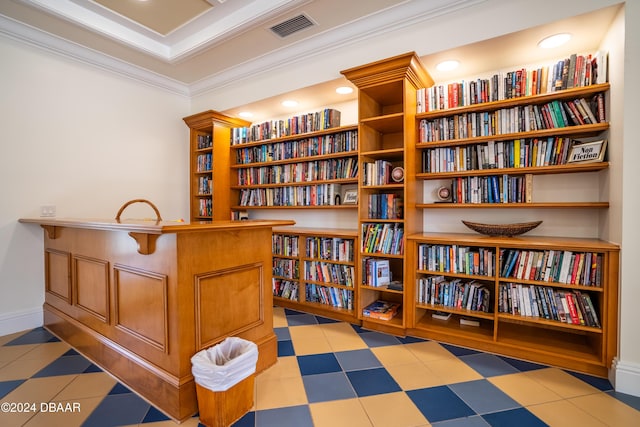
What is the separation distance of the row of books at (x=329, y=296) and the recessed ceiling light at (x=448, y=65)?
2.22 metres

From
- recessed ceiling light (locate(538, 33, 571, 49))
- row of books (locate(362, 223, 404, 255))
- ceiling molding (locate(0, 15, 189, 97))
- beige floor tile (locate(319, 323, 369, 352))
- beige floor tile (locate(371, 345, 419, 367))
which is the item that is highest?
ceiling molding (locate(0, 15, 189, 97))

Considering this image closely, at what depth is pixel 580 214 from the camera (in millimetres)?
2238

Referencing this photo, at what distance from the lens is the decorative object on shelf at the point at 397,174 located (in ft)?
8.32

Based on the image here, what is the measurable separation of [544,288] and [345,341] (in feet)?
4.96

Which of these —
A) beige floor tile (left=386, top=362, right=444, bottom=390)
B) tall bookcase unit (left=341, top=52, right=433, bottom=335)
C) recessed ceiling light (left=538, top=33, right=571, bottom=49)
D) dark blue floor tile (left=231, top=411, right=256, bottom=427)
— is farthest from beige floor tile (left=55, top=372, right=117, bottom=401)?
recessed ceiling light (left=538, top=33, right=571, bottom=49)

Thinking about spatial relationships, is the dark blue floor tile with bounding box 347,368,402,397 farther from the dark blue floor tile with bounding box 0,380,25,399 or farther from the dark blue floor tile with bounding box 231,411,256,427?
the dark blue floor tile with bounding box 0,380,25,399

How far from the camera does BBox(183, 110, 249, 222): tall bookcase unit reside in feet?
12.2

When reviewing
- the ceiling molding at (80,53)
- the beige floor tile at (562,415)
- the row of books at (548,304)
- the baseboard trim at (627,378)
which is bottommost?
the beige floor tile at (562,415)

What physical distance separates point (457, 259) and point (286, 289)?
177cm

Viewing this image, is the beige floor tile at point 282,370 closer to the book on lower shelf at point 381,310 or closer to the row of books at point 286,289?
the book on lower shelf at point 381,310

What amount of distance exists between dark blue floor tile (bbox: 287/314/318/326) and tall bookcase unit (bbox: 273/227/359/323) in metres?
0.10

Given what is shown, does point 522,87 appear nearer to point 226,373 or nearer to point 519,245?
point 519,245

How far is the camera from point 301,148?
3.29 metres

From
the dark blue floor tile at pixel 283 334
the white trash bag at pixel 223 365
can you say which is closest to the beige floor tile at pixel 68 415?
the white trash bag at pixel 223 365
